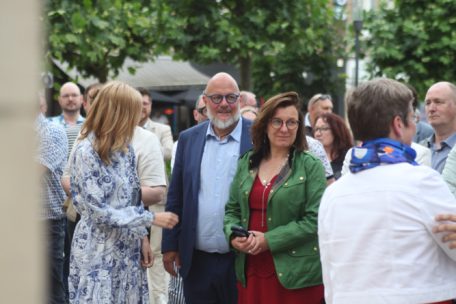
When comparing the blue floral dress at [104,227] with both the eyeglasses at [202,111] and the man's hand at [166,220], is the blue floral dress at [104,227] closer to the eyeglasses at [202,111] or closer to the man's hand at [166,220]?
the man's hand at [166,220]

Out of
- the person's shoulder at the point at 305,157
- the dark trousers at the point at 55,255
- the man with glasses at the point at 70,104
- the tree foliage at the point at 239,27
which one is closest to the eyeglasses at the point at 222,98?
the person's shoulder at the point at 305,157

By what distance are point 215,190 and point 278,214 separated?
0.71m

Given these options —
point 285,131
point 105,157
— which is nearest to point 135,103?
point 105,157

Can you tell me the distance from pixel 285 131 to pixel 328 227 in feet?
5.85

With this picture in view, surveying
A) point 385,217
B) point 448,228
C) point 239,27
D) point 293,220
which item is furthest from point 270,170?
point 239,27

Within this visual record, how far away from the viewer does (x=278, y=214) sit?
5.11m

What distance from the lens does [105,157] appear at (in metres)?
5.26

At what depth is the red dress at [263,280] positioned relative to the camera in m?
5.06

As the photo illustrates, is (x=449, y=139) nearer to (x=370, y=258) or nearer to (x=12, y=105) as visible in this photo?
(x=370, y=258)

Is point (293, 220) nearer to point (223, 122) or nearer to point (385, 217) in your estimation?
point (223, 122)

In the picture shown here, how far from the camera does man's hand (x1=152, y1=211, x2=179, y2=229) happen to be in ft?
17.1

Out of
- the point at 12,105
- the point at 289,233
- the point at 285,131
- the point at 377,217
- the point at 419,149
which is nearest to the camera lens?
the point at 12,105

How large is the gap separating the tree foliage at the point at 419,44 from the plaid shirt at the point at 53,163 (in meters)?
11.3

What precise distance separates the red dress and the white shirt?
5.02ft
